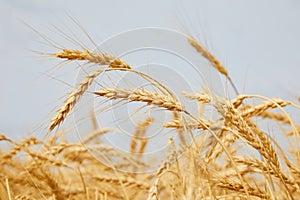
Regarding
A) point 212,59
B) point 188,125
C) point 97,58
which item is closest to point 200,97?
point 188,125

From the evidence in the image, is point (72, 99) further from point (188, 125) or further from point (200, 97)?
point (200, 97)

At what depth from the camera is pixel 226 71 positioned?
222 centimetres

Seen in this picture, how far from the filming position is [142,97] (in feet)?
4.23

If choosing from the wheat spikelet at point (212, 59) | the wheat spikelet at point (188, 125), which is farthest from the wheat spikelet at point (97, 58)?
the wheat spikelet at point (212, 59)

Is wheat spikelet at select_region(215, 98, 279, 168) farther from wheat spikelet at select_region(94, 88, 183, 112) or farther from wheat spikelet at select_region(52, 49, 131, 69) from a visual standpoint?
wheat spikelet at select_region(52, 49, 131, 69)

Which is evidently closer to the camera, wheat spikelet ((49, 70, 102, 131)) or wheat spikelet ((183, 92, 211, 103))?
wheat spikelet ((49, 70, 102, 131))

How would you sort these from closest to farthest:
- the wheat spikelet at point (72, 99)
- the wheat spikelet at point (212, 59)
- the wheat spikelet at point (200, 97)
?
the wheat spikelet at point (72, 99)
the wheat spikelet at point (200, 97)
the wheat spikelet at point (212, 59)

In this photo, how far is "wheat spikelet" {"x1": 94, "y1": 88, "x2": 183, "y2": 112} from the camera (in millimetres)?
1275

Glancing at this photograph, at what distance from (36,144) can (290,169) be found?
166cm

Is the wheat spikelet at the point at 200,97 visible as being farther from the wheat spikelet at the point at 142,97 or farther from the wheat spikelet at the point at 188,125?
the wheat spikelet at the point at 142,97

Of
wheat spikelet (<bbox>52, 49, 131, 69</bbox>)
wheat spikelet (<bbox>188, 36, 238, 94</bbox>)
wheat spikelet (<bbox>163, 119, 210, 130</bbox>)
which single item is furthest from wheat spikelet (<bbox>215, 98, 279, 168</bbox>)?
wheat spikelet (<bbox>188, 36, 238, 94</bbox>)

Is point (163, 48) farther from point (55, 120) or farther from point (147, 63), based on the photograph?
point (55, 120)

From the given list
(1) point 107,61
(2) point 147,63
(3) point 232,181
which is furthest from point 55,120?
(3) point 232,181

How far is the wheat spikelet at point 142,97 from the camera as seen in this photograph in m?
1.28
